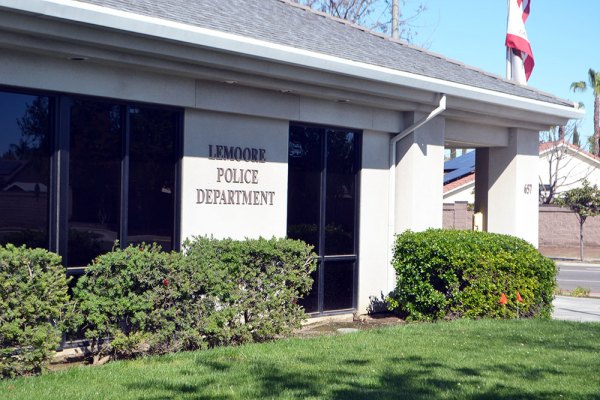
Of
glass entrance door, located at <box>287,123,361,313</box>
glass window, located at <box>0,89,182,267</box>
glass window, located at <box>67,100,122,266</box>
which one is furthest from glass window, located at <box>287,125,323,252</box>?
glass window, located at <box>67,100,122,266</box>

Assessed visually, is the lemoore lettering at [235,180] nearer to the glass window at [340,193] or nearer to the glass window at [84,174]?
the glass window at [84,174]

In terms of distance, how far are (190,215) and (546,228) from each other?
1470 inches

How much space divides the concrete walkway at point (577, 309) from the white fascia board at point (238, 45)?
403 centimetres

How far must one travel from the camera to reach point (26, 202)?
923cm

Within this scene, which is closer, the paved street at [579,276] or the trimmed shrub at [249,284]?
the trimmed shrub at [249,284]

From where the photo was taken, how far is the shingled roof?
35.2ft

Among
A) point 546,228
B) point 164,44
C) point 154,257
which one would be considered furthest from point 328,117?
point 546,228

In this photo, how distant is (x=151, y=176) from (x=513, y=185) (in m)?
9.07

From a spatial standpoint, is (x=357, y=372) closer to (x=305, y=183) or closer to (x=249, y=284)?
(x=249, y=284)

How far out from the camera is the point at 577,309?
17.2 meters

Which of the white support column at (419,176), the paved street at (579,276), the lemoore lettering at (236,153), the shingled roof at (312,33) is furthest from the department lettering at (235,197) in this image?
the paved street at (579,276)

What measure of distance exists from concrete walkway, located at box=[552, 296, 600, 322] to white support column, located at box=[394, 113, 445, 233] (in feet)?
10.1

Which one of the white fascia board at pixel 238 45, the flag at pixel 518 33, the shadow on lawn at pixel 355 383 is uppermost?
the flag at pixel 518 33

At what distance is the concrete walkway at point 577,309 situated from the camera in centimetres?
1548
